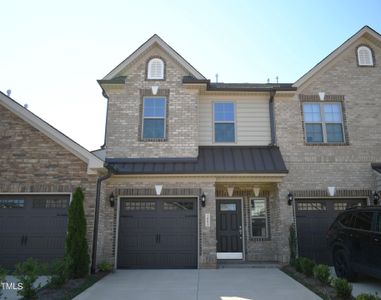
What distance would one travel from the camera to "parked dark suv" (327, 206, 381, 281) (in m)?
7.47

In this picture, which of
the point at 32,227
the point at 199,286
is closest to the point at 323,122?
the point at 199,286

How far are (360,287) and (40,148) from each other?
32.9ft

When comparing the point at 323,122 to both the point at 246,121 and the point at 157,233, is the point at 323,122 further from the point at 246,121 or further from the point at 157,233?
the point at 157,233

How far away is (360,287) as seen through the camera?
811 centimetres

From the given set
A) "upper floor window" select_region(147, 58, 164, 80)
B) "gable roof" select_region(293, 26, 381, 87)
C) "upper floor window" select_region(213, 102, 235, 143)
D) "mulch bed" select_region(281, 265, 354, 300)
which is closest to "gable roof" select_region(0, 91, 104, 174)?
"upper floor window" select_region(147, 58, 164, 80)

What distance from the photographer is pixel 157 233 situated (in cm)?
1154

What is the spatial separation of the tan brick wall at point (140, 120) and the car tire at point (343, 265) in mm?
5687

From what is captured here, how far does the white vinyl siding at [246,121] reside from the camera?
515 inches

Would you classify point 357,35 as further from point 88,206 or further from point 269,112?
point 88,206

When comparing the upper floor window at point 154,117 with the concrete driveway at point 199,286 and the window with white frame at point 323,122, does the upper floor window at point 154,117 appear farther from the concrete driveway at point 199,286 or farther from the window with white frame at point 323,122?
the window with white frame at point 323,122

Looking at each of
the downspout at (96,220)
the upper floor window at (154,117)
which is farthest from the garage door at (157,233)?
the upper floor window at (154,117)

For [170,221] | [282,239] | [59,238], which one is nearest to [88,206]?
[59,238]

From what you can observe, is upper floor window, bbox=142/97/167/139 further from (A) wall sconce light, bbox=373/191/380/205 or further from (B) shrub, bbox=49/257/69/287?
(A) wall sconce light, bbox=373/191/380/205

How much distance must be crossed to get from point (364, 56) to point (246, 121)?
18.3ft
